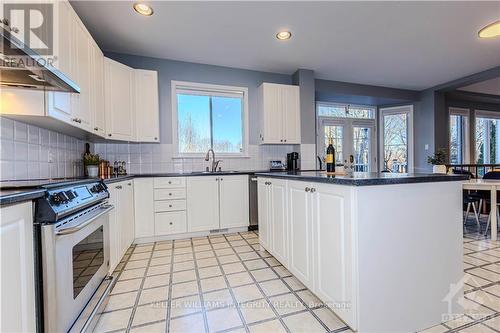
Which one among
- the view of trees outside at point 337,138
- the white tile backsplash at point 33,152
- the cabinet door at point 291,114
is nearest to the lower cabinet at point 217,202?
the cabinet door at point 291,114

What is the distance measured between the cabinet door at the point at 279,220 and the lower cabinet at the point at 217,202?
4.02 ft

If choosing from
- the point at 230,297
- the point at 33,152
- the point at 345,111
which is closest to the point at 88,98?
the point at 33,152

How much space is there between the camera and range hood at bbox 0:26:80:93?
98 cm

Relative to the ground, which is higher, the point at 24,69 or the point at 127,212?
the point at 24,69

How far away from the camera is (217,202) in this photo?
3344mm

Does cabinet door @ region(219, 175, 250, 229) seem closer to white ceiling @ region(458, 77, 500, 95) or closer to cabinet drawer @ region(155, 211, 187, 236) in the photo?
cabinet drawer @ region(155, 211, 187, 236)

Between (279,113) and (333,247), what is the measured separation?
9.52 ft

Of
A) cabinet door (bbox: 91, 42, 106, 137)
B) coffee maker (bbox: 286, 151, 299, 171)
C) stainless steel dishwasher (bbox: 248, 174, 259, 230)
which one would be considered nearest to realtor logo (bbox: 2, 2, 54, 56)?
cabinet door (bbox: 91, 42, 106, 137)

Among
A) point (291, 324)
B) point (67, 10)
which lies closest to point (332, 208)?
point (291, 324)

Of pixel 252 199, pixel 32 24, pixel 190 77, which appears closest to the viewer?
pixel 32 24

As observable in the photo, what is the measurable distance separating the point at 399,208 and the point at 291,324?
0.96m

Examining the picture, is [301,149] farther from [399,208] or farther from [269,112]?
[399,208]

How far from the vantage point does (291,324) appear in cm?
143

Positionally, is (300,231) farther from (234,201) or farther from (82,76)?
(82,76)
